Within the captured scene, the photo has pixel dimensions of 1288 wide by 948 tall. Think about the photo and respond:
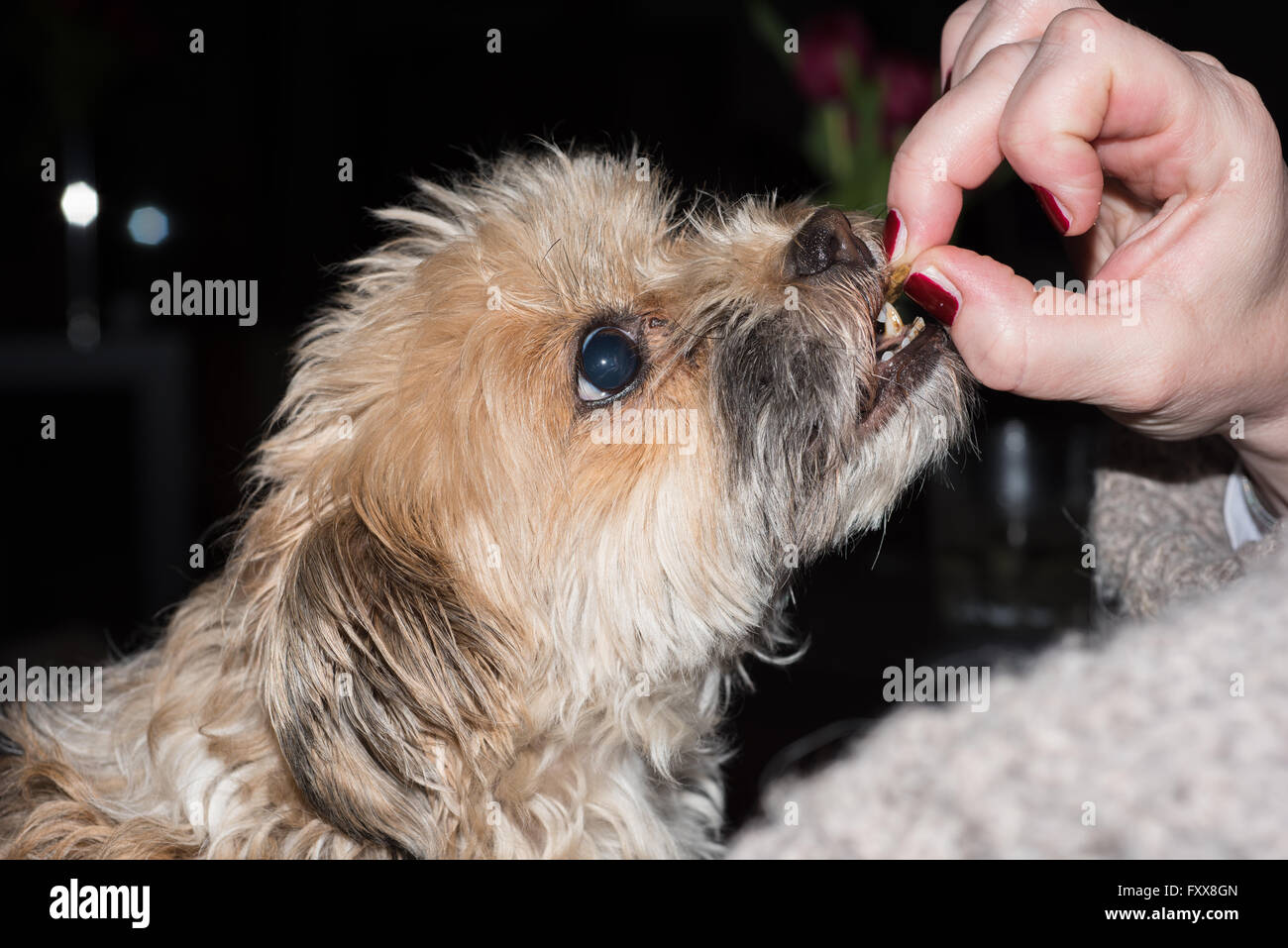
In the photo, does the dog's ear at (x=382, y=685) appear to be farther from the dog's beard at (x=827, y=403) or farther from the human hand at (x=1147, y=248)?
the human hand at (x=1147, y=248)

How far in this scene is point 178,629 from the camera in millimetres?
2090

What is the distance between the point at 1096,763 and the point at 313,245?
7.27 m

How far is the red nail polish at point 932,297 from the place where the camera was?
157 cm

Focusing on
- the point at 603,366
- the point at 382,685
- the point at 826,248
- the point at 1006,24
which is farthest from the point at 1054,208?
the point at 382,685

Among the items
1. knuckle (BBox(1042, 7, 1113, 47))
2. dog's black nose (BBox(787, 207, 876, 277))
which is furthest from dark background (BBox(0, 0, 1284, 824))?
knuckle (BBox(1042, 7, 1113, 47))

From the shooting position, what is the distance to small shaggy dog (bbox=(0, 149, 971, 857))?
1.79 m

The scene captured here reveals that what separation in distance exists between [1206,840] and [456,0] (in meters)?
8.07

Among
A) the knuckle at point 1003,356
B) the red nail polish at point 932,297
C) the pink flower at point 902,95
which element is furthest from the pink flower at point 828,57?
the knuckle at point 1003,356

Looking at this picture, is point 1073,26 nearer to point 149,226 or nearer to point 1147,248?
point 1147,248

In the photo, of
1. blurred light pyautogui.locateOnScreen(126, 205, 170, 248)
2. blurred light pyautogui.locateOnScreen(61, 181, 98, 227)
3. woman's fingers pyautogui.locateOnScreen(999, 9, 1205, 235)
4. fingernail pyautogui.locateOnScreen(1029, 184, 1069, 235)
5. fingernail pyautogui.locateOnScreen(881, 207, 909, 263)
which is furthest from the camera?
blurred light pyautogui.locateOnScreen(126, 205, 170, 248)

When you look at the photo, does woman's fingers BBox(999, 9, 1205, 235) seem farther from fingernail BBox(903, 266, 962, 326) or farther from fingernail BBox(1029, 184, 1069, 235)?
fingernail BBox(903, 266, 962, 326)

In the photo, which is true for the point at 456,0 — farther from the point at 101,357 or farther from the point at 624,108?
the point at 101,357

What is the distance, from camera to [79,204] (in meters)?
5.80
